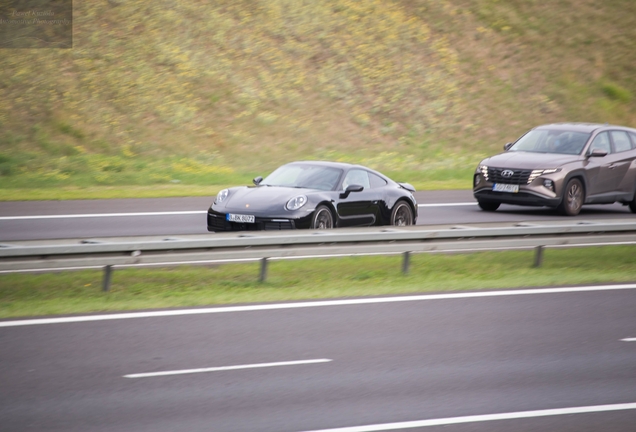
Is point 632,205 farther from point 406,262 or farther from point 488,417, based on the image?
point 488,417

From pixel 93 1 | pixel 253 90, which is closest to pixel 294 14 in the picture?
pixel 253 90

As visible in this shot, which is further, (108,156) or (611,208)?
(108,156)

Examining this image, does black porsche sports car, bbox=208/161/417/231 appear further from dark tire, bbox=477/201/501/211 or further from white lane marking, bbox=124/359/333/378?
white lane marking, bbox=124/359/333/378

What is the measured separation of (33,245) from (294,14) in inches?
1111

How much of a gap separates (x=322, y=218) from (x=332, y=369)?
6983mm

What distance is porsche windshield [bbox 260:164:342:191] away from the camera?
49.8ft

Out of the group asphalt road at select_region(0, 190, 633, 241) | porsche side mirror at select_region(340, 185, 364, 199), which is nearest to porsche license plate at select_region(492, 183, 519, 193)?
asphalt road at select_region(0, 190, 633, 241)

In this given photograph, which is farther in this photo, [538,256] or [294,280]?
[538,256]

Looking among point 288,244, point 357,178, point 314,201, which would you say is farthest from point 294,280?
point 357,178

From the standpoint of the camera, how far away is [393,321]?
31.4 ft

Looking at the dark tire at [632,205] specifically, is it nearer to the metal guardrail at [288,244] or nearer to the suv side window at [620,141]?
the suv side window at [620,141]

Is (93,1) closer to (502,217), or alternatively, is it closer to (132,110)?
(132,110)

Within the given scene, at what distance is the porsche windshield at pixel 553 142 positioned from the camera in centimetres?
1986

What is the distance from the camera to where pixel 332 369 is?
25.2 feet
